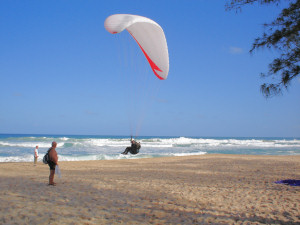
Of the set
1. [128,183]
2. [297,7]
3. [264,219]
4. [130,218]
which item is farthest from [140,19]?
[264,219]

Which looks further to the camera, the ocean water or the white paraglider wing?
the ocean water

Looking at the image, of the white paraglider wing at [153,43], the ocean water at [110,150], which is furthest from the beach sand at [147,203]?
the ocean water at [110,150]

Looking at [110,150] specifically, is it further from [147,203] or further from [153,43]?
[147,203]

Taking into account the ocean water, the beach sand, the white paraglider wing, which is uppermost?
the white paraglider wing

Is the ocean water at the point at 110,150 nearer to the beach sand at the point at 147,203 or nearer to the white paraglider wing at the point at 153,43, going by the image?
the white paraglider wing at the point at 153,43

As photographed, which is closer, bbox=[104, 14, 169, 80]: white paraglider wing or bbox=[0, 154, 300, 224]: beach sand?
bbox=[0, 154, 300, 224]: beach sand

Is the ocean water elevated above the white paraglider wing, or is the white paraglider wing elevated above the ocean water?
the white paraglider wing

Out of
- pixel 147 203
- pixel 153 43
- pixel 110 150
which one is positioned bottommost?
pixel 110 150

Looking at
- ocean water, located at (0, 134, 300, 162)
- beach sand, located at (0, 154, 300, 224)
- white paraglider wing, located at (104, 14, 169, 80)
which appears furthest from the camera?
ocean water, located at (0, 134, 300, 162)

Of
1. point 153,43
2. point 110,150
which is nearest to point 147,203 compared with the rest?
point 153,43

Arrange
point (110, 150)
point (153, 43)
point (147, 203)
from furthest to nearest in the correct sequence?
point (110, 150), point (153, 43), point (147, 203)

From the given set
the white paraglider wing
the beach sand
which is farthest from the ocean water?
the beach sand

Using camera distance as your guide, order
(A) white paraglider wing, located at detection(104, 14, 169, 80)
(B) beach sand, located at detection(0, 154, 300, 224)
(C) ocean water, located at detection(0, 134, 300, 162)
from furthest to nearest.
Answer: (C) ocean water, located at detection(0, 134, 300, 162), (A) white paraglider wing, located at detection(104, 14, 169, 80), (B) beach sand, located at detection(0, 154, 300, 224)

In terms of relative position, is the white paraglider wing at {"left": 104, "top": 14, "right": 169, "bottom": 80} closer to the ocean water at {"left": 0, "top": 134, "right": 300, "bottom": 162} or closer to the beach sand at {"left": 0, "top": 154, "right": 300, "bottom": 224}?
the beach sand at {"left": 0, "top": 154, "right": 300, "bottom": 224}
